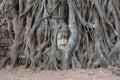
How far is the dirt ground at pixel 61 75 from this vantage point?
457cm

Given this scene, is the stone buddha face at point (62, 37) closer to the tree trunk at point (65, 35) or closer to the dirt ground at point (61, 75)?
the tree trunk at point (65, 35)

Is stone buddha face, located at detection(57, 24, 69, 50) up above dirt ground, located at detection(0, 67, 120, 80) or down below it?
above

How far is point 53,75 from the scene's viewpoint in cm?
484

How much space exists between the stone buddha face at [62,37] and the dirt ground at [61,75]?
628 mm

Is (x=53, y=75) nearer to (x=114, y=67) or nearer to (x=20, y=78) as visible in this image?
(x=20, y=78)

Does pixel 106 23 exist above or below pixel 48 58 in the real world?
above

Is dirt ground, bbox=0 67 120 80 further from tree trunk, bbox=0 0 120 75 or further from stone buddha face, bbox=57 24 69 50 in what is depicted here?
stone buddha face, bbox=57 24 69 50

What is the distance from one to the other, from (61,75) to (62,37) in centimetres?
96

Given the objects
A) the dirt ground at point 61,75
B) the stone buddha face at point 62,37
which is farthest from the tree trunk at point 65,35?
the dirt ground at point 61,75

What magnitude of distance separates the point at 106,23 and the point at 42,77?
5.08 feet

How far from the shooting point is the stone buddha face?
5539 millimetres

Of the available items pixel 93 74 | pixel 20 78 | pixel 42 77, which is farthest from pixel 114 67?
pixel 20 78

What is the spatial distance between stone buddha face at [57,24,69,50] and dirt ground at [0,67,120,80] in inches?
24.7

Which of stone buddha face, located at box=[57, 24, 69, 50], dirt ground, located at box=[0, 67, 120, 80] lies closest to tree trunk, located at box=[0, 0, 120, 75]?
stone buddha face, located at box=[57, 24, 69, 50]
